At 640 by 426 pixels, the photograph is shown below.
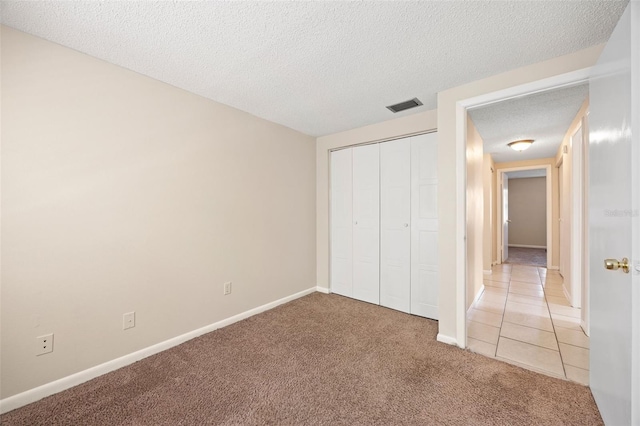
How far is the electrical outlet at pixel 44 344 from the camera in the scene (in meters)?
1.62

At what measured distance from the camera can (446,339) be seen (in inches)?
91.1

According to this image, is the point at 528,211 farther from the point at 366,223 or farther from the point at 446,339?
the point at 446,339

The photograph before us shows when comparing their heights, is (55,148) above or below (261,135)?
below

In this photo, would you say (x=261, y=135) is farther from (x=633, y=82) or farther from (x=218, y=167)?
(x=633, y=82)

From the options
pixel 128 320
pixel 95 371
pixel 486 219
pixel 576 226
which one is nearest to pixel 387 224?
pixel 576 226

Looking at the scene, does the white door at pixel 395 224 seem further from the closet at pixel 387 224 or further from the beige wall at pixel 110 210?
the beige wall at pixel 110 210

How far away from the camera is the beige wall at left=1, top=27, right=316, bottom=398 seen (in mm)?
1571

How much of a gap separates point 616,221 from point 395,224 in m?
2.00

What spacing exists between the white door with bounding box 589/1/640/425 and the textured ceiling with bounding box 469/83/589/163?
79 centimetres

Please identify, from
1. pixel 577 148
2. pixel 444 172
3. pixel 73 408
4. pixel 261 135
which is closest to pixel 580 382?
pixel 444 172

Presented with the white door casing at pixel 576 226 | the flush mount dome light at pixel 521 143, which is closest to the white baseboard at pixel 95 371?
the white door casing at pixel 576 226

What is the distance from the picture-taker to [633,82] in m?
1.08

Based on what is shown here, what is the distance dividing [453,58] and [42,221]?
308cm

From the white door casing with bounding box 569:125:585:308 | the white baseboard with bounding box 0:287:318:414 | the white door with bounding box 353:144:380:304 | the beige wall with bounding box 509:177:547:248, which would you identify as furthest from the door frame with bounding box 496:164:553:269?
the white baseboard with bounding box 0:287:318:414
